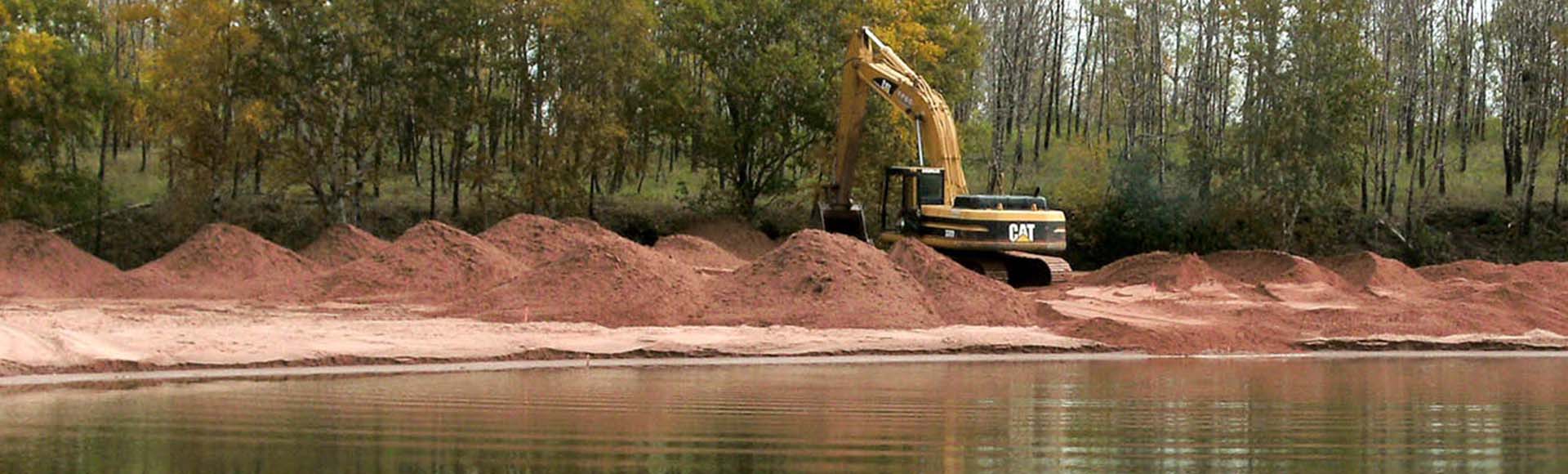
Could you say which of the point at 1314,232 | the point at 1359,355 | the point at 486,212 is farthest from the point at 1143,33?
the point at 1359,355

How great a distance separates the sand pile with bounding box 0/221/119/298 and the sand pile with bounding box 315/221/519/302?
4.86 m

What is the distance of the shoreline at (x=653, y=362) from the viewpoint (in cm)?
1842

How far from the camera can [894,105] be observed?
40312 mm

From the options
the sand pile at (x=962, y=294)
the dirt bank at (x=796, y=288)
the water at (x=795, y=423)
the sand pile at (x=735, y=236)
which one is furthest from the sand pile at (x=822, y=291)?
the sand pile at (x=735, y=236)

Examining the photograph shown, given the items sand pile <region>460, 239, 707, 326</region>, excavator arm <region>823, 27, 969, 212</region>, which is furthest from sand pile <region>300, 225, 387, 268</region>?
excavator arm <region>823, 27, 969, 212</region>

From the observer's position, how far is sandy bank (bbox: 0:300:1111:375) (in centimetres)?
1938

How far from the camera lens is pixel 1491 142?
65.8 metres

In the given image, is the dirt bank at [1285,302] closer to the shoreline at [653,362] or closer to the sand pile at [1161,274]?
the sand pile at [1161,274]

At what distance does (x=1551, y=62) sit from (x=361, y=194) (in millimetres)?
38299

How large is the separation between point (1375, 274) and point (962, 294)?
11350mm

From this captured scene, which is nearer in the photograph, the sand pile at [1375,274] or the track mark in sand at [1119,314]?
the track mark in sand at [1119,314]

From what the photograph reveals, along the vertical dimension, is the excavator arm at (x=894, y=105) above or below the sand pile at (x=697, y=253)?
above

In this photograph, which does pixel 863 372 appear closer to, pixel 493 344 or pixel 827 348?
pixel 827 348

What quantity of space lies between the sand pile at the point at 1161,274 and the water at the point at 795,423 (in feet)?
45.7
